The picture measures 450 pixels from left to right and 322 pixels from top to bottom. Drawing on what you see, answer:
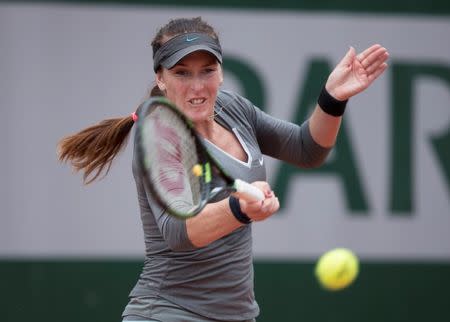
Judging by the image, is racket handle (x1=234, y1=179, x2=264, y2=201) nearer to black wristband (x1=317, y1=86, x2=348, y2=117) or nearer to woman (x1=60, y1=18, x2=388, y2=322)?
woman (x1=60, y1=18, x2=388, y2=322)

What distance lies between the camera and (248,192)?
7.93 feet

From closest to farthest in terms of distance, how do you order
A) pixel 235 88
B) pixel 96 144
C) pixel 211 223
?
pixel 211 223
pixel 96 144
pixel 235 88

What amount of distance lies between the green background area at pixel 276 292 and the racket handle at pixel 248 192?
2778 millimetres

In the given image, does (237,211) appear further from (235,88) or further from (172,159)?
(235,88)

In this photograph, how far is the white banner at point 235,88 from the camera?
5039 mm

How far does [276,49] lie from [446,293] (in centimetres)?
174

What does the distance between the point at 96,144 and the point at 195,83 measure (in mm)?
412

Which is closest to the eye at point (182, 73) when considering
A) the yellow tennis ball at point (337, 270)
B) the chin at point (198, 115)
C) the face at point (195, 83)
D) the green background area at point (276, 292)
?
the face at point (195, 83)

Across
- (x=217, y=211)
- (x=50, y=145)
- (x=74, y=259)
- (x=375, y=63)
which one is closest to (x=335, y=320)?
(x=74, y=259)

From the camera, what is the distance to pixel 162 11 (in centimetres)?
514

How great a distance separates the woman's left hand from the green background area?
2.34 meters

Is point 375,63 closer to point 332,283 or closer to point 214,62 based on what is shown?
point 214,62

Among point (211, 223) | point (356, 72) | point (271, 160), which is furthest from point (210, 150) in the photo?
point (271, 160)

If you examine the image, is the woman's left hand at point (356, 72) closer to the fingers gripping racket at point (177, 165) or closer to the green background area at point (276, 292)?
the fingers gripping racket at point (177, 165)
